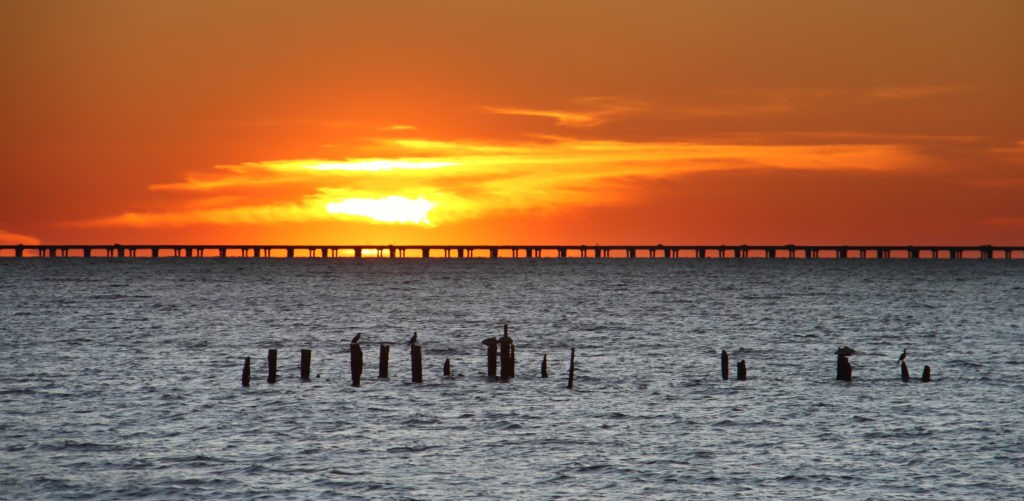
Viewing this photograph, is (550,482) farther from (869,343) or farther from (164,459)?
(869,343)

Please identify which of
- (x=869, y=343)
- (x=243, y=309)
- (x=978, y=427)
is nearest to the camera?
(x=978, y=427)

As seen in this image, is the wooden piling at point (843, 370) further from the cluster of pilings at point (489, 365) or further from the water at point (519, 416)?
the water at point (519, 416)

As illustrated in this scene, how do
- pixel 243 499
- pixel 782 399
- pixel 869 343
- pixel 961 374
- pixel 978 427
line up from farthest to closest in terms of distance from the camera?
pixel 869 343, pixel 961 374, pixel 782 399, pixel 978 427, pixel 243 499

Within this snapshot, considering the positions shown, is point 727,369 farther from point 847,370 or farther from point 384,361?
point 384,361

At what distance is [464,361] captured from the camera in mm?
54094

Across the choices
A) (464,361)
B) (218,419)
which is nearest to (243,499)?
(218,419)

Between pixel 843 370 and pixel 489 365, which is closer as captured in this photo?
pixel 489 365

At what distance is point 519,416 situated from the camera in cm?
3722

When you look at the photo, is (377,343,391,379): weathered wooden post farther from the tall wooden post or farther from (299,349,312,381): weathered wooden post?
(299,349,312,381): weathered wooden post

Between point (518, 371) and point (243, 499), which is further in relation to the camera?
point (518, 371)

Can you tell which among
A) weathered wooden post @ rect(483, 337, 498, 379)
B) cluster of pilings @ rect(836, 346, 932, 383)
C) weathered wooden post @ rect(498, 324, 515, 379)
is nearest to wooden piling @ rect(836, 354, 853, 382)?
cluster of pilings @ rect(836, 346, 932, 383)

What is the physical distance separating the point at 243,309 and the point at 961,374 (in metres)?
65.8

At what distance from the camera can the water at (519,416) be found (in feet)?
92.5

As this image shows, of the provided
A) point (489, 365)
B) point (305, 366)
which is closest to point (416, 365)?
point (489, 365)
